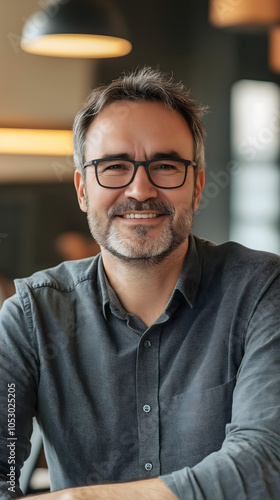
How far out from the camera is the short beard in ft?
4.25

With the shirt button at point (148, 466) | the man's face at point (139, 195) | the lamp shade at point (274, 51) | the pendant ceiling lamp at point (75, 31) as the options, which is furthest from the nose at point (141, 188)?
the lamp shade at point (274, 51)

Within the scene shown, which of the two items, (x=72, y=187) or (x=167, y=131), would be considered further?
(x=72, y=187)

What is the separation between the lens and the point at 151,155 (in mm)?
1310

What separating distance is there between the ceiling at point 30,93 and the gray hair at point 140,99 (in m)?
1.79

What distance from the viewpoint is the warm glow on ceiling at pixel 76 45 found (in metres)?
2.76

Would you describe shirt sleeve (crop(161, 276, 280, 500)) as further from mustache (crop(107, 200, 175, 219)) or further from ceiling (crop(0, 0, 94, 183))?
ceiling (crop(0, 0, 94, 183))

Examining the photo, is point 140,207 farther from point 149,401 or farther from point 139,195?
point 149,401

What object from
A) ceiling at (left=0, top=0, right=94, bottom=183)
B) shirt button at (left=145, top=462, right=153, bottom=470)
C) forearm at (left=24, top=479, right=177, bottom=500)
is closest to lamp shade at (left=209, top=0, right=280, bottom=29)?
ceiling at (left=0, top=0, right=94, bottom=183)

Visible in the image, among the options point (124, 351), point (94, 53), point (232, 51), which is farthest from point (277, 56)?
point (124, 351)

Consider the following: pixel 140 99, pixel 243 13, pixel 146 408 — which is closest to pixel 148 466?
pixel 146 408

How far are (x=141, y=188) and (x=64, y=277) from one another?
0.87 feet

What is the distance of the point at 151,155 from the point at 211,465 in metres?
0.62

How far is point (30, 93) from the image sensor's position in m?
3.24

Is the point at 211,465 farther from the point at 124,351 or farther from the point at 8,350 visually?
the point at 8,350
